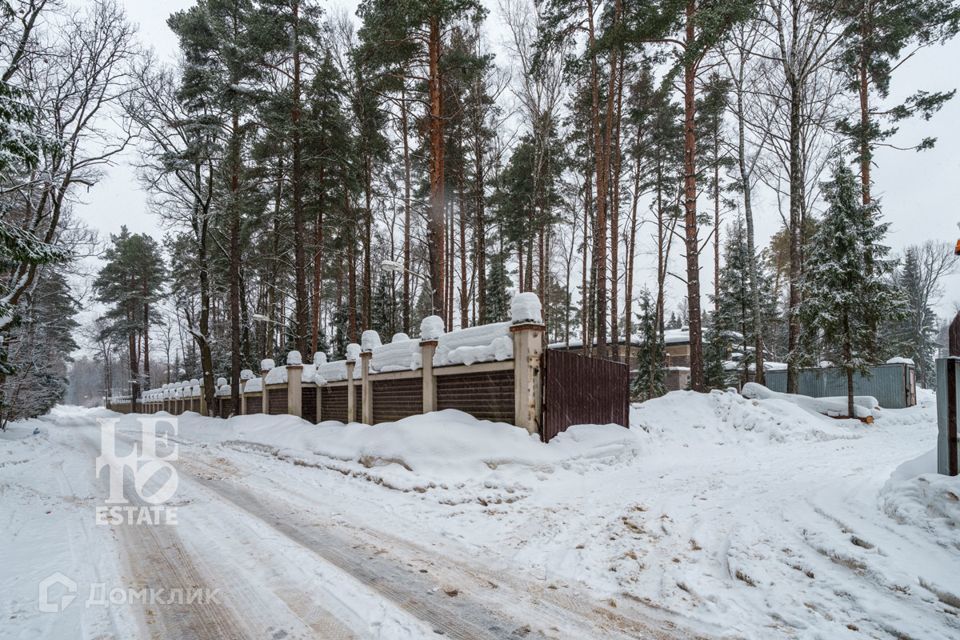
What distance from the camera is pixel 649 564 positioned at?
389 cm

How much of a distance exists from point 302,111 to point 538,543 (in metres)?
16.5

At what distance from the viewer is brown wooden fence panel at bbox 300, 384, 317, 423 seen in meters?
15.6

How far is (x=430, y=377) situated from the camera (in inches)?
407

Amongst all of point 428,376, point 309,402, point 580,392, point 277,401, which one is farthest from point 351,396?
point 580,392

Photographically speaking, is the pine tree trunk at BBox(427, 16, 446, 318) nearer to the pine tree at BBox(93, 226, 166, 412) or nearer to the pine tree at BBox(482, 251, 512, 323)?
the pine tree at BBox(482, 251, 512, 323)

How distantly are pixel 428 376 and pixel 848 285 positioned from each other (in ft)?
48.6

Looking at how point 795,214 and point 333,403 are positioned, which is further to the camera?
point 795,214

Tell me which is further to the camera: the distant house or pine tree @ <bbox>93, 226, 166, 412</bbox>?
pine tree @ <bbox>93, 226, 166, 412</bbox>

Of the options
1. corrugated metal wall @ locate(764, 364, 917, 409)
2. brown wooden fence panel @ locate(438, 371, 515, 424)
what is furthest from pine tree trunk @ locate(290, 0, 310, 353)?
corrugated metal wall @ locate(764, 364, 917, 409)

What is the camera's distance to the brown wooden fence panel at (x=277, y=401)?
1684 cm

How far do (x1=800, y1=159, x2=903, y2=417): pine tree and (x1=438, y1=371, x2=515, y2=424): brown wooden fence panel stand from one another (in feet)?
41.6

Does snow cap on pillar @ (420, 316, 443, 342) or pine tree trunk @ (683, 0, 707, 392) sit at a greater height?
pine tree trunk @ (683, 0, 707, 392)

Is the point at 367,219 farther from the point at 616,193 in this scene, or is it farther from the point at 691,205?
the point at 691,205

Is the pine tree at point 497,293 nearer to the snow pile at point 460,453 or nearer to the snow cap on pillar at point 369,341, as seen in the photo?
the snow cap on pillar at point 369,341
